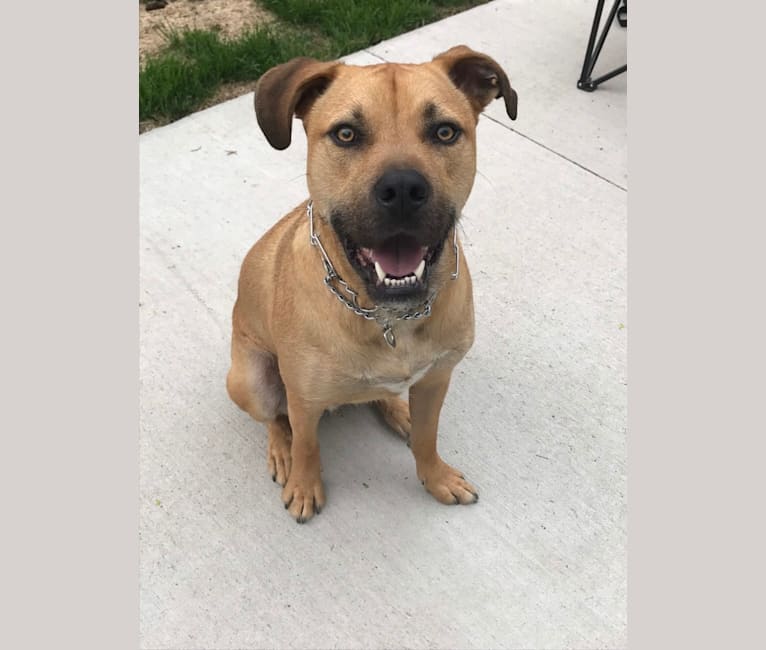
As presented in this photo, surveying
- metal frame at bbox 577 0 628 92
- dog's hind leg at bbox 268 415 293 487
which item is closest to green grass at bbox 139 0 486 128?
metal frame at bbox 577 0 628 92

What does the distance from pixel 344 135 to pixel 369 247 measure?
32 cm

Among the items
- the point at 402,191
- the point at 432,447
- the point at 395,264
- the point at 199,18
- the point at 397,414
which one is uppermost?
the point at 402,191

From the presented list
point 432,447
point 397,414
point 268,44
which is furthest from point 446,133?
point 268,44

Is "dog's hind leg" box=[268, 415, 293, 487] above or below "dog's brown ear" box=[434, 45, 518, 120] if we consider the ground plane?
below

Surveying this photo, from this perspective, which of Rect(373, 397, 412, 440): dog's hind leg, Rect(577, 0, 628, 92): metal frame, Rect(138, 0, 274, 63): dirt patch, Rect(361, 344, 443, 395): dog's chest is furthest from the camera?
Rect(138, 0, 274, 63): dirt patch

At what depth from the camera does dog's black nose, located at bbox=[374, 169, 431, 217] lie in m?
1.73

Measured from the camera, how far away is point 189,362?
3209 millimetres

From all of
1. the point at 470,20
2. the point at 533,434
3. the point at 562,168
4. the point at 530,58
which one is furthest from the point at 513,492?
the point at 470,20

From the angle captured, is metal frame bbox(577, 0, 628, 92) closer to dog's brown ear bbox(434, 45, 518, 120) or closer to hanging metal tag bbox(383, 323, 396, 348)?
dog's brown ear bbox(434, 45, 518, 120)

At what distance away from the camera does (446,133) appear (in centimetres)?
190

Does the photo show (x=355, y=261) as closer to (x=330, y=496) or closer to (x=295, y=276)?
(x=295, y=276)

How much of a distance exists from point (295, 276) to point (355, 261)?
33 cm

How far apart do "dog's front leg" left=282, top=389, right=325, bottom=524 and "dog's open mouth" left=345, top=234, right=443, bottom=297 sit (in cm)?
76

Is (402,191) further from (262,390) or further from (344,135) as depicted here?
(262,390)
